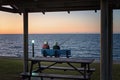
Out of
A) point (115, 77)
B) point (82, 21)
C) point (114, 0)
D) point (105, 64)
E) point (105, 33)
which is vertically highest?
point (82, 21)

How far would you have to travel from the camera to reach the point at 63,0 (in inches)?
284

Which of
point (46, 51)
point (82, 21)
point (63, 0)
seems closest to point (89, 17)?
point (82, 21)

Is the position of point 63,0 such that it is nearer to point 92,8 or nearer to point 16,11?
point 92,8

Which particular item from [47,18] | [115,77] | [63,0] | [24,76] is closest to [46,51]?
[115,77]

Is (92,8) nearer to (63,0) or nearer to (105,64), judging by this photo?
(63,0)

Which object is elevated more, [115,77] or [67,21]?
[67,21]

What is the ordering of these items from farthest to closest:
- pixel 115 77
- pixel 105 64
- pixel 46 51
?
1. pixel 46 51
2. pixel 115 77
3. pixel 105 64

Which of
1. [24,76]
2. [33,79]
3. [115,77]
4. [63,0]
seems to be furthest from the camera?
[115,77]

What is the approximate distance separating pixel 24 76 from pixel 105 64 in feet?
9.56

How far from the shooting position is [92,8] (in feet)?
28.4

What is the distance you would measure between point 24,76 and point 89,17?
47619mm

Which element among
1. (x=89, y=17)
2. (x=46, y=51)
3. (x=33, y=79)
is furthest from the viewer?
(x=89, y=17)

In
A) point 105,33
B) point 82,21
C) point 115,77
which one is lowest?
point 115,77

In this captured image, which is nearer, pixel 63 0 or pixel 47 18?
pixel 63 0
